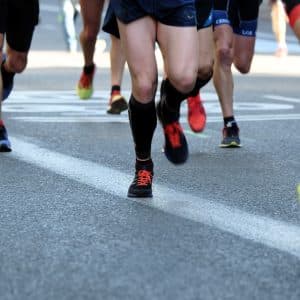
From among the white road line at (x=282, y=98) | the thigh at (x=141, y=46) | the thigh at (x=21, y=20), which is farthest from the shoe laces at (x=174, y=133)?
the white road line at (x=282, y=98)

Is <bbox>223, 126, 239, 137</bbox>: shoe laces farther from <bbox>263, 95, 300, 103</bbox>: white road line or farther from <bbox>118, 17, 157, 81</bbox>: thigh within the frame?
<bbox>263, 95, 300, 103</bbox>: white road line

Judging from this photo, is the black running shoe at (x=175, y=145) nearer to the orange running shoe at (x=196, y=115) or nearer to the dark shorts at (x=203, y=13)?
the dark shorts at (x=203, y=13)

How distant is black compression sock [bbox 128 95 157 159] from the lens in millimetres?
6789

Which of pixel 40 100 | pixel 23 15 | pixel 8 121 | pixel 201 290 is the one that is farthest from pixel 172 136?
pixel 40 100

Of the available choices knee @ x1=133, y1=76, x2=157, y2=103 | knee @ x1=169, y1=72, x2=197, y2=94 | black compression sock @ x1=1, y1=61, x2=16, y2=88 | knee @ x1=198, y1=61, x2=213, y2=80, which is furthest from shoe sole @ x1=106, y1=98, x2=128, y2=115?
knee @ x1=133, y1=76, x2=157, y2=103

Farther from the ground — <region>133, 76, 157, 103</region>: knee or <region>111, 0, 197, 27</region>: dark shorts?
<region>111, 0, 197, 27</region>: dark shorts

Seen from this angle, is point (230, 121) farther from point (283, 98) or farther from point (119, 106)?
point (283, 98)

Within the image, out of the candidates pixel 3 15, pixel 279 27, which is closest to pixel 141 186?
pixel 3 15

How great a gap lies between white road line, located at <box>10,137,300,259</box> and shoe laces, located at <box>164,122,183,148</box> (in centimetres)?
25

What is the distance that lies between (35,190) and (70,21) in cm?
1753

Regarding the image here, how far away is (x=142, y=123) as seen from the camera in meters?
6.81

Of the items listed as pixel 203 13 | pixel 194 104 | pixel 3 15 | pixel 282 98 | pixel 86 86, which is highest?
pixel 203 13

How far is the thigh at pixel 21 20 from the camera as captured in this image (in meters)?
8.54

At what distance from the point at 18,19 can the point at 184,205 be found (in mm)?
2539
